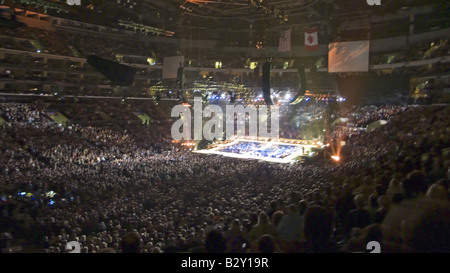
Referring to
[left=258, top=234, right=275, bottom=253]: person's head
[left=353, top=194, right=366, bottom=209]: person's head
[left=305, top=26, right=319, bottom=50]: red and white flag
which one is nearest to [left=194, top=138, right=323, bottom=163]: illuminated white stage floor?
[left=305, top=26, right=319, bottom=50]: red and white flag

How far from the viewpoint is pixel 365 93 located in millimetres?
28188

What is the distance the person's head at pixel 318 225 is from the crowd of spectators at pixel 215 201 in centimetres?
1

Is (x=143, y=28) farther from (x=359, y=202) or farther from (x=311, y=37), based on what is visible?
(x=359, y=202)

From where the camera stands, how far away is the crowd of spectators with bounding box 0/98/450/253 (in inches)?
145

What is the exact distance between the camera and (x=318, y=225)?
12.1ft

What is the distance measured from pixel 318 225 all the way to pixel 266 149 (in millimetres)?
20268

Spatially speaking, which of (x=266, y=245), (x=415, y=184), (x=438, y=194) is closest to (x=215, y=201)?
(x=415, y=184)

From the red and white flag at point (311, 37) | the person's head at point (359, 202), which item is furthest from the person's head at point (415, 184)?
the red and white flag at point (311, 37)

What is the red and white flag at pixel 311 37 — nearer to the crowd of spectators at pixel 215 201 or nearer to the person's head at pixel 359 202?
the crowd of spectators at pixel 215 201

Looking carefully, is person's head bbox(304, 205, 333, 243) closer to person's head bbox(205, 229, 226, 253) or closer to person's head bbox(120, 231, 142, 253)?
person's head bbox(205, 229, 226, 253)

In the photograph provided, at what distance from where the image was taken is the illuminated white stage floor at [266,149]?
2123cm

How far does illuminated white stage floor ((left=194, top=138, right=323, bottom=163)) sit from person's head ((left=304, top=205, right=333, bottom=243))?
639 inches
